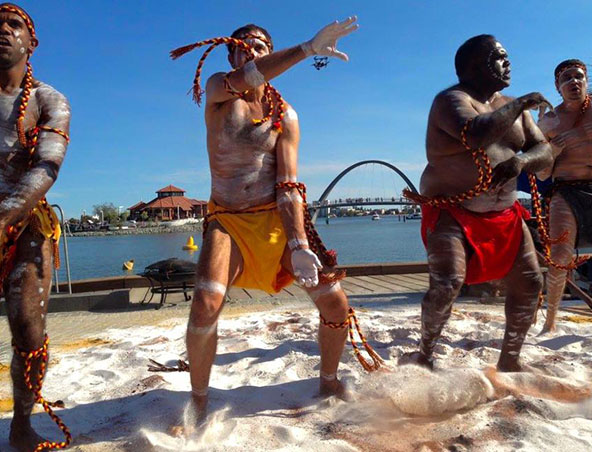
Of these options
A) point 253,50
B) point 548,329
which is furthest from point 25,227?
point 548,329

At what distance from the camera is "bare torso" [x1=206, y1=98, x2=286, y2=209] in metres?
2.70

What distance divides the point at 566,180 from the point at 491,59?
6.40ft

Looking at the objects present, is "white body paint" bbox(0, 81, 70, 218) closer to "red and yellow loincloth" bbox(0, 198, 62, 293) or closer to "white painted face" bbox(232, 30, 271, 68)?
"red and yellow loincloth" bbox(0, 198, 62, 293)

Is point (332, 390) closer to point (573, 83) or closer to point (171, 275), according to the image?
point (573, 83)

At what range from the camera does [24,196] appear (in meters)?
2.14

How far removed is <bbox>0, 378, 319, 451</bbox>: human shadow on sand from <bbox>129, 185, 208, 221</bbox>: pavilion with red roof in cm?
10493

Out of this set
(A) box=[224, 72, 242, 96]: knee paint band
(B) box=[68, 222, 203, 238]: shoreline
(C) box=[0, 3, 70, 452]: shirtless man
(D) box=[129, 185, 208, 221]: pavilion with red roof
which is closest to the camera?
(C) box=[0, 3, 70, 452]: shirtless man

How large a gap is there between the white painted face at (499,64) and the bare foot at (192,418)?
2.48m

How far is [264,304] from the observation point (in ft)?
22.0

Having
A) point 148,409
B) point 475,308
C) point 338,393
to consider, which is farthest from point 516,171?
point 475,308

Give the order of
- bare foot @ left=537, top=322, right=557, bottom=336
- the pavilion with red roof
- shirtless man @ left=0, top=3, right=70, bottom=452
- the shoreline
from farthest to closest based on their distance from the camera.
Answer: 1. the pavilion with red roof
2. the shoreline
3. bare foot @ left=537, top=322, right=557, bottom=336
4. shirtless man @ left=0, top=3, right=70, bottom=452

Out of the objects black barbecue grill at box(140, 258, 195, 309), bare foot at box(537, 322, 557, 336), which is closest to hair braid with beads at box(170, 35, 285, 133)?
bare foot at box(537, 322, 557, 336)

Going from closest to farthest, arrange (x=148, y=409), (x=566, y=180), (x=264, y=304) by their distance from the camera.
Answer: (x=148, y=409) < (x=566, y=180) < (x=264, y=304)

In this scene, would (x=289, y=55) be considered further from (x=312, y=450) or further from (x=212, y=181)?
(x=312, y=450)
